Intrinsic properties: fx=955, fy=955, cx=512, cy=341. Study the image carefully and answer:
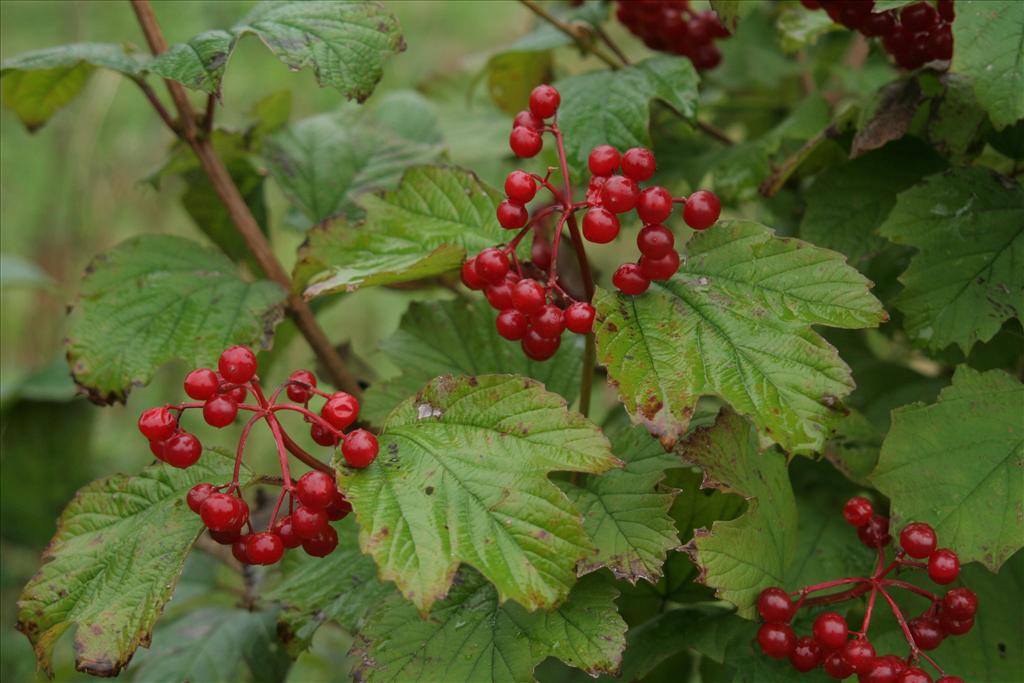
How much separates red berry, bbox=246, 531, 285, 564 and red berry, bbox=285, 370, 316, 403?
7.7 inches

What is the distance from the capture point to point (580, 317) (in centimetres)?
116

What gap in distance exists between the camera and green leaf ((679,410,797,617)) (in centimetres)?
118

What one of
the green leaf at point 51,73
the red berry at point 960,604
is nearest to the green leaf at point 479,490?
the red berry at point 960,604

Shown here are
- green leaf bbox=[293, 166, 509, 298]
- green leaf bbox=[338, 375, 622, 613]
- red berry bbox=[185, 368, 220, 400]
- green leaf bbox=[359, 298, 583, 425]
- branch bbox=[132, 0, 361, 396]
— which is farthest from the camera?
branch bbox=[132, 0, 361, 396]

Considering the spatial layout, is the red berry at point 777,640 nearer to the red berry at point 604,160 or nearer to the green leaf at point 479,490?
the green leaf at point 479,490

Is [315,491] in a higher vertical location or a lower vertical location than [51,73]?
lower

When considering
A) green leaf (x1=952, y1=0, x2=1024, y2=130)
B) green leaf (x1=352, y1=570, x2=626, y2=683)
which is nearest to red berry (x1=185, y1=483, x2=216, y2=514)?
green leaf (x1=352, y1=570, x2=626, y2=683)

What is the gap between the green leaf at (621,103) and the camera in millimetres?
1550

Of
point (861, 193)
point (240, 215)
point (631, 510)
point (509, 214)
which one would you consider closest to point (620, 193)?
point (509, 214)

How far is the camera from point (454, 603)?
4.06 feet

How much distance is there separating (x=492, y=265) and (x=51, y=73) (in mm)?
1033

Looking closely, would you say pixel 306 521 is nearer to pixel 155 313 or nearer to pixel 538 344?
pixel 538 344

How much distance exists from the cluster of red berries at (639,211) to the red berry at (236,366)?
43 cm

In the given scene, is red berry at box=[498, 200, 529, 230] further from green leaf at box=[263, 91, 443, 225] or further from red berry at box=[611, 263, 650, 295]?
green leaf at box=[263, 91, 443, 225]
